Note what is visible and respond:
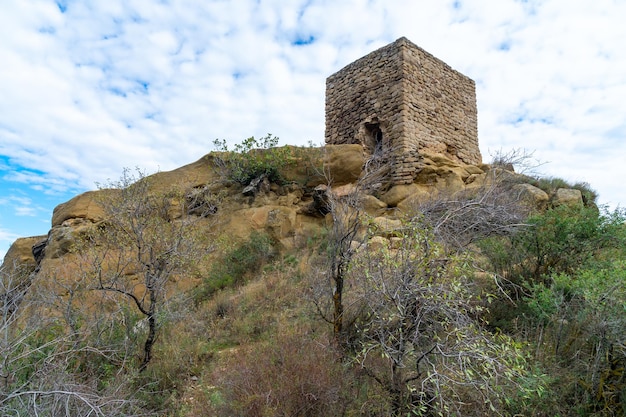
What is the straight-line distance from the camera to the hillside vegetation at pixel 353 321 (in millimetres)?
3291

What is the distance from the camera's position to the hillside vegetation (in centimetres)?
329

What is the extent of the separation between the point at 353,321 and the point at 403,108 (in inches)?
285

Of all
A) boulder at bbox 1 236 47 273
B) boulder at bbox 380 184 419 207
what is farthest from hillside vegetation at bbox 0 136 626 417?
boulder at bbox 1 236 47 273

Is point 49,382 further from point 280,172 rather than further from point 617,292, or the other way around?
point 280,172

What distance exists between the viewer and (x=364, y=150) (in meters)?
11.3

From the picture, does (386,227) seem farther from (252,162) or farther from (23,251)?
(23,251)

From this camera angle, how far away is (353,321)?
473 centimetres

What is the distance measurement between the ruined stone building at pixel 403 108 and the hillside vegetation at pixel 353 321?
2039 mm

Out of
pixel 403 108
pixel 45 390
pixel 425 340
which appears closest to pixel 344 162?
pixel 403 108

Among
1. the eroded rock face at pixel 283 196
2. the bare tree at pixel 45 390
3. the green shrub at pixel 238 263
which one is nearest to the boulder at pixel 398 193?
the eroded rock face at pixel 283 196

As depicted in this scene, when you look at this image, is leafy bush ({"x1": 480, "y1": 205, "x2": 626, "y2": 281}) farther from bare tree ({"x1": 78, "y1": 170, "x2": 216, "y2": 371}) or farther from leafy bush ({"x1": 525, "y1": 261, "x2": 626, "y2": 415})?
bare tree ({"x1": 78, "y1": 170, "x2": 216, "y2": 371})

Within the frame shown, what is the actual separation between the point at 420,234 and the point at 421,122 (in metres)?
7.70

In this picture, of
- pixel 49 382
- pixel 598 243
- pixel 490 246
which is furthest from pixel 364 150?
pixel 49 382

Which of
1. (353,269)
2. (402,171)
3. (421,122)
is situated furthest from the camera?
(421,122)
